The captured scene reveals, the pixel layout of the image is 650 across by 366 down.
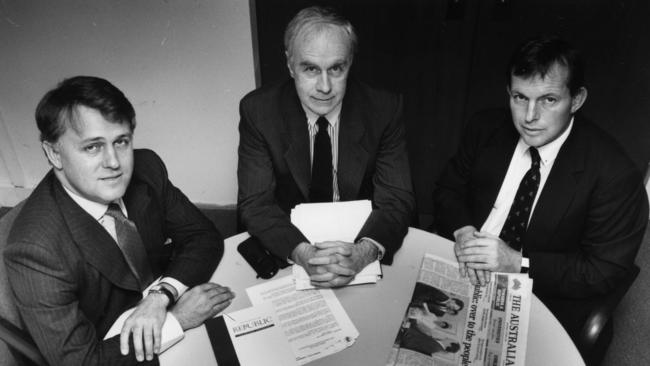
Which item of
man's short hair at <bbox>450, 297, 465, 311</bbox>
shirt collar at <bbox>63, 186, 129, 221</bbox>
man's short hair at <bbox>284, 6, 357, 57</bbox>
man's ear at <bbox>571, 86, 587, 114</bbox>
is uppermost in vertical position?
man's short hair at <bbox>284, 6, 357, 57</bbox>

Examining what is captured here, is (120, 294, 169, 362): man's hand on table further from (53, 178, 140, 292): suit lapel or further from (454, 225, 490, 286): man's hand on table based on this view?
(454, 225, 490, 286): man's hand on table

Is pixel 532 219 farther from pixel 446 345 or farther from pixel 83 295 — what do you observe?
pixel 83 295

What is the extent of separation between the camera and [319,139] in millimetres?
2023

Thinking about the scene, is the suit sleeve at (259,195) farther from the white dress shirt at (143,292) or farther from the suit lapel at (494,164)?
the suit lapel at (494,164)

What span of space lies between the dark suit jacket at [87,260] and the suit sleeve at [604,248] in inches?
45.4

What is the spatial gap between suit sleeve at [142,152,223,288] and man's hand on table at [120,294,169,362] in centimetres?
21

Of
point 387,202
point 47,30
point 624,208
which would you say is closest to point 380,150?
point 387,202

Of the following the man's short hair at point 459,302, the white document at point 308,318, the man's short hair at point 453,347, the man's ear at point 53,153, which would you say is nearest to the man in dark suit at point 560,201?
the man's short hair at point 459,302

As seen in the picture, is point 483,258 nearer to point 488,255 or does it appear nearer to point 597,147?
point 488,255

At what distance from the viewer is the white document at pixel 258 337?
1.28 m

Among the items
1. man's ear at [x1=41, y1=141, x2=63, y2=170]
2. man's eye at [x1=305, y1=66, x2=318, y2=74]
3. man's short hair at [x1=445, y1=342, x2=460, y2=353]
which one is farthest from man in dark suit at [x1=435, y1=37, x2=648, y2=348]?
man's ear at [x1=41, y1=141, x2=63, y2=170]

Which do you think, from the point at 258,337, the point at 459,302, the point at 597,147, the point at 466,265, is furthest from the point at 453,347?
the point at 597,147

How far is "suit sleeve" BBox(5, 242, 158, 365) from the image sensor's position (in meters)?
1.27

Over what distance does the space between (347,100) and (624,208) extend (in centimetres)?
109
